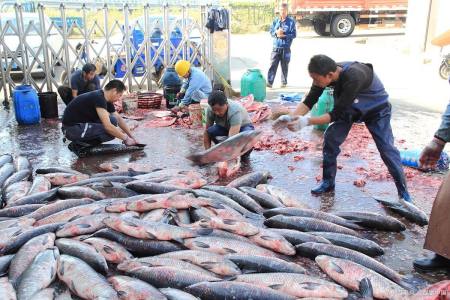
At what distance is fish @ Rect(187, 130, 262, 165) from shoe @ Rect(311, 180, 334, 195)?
114cm

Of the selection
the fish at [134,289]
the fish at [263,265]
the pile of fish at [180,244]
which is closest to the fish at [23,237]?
the pile of fish at [180,244]

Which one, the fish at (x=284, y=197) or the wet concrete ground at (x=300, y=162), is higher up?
the fish at (x=284, y=197)

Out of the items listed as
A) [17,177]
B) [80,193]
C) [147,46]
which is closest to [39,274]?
[80,193]

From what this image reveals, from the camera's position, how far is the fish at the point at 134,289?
11.9 feet

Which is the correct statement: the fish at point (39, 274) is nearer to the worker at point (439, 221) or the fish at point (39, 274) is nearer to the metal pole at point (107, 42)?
the worker at point (439, 221)

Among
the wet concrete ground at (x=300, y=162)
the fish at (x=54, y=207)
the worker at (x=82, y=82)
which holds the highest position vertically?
the worker at (x=82, y=82)

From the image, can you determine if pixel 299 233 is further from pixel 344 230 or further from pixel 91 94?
pixel 91 94

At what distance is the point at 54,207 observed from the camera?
205 inches

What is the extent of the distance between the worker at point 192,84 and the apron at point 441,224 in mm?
7266

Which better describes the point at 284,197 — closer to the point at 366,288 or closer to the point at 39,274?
the point at 366,288

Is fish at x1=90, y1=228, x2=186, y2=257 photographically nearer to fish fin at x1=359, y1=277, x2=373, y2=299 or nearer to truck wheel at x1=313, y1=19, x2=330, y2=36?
fish fin at x1=359, y1=277, x2=373, y2=299

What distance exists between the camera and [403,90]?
544 inches

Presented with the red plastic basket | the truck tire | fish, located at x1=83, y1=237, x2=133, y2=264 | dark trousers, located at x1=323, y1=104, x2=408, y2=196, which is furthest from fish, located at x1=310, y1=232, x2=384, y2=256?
the truck tire

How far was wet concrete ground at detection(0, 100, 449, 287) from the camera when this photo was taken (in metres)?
4.96
